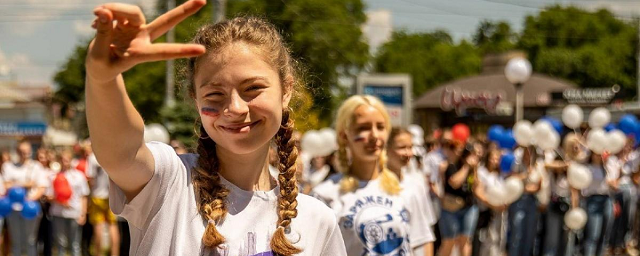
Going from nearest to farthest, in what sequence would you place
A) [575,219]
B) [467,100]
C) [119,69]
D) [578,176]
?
1. [119,69]
2. [578,176]
3. [575,219]
4. [467,100]

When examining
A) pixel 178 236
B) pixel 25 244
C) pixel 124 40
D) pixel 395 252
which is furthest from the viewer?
pixel 25 244

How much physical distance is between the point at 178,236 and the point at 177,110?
20784mm

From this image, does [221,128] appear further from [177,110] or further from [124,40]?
[177,110]

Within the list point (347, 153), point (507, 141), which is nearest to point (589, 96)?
point (507, 141)

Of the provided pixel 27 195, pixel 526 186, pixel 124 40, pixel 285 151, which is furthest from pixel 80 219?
pixel 124 40

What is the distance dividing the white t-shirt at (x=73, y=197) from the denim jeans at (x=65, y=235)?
79 millimetres

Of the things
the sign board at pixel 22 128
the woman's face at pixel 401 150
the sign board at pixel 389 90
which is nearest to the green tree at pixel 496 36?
the sign board at pixel 22 128

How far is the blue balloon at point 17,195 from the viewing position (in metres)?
11.3

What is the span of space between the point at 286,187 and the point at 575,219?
1039 centimetres

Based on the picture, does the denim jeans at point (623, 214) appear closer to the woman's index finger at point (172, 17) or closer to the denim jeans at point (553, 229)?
the denim jeans at point (553, 229)

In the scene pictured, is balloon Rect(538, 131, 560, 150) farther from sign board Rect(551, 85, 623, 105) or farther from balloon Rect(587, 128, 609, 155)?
sign board Rect(551, 85, 623, 105)

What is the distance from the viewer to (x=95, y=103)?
191cm

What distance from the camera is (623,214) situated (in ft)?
48.2

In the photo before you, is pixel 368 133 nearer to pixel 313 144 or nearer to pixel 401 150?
pixel 401 150
